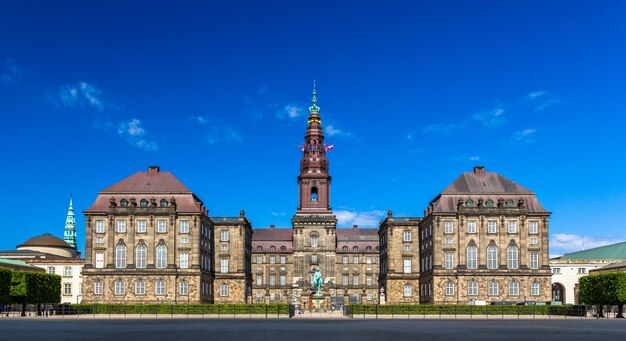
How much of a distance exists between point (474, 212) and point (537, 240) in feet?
32.2

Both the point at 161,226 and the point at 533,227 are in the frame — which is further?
the point at 161,226

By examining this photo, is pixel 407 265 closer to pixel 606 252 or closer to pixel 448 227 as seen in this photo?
pixel 448 227

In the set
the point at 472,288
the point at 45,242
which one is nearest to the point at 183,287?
the point at 472,288

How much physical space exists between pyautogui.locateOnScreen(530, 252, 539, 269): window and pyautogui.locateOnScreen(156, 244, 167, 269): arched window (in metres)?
53.2

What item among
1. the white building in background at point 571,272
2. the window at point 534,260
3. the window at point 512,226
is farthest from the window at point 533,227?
the white building in background at point 571,272

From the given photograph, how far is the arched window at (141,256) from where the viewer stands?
11225cm

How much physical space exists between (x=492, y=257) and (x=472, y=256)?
2.84m

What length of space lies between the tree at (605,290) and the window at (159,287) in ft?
192

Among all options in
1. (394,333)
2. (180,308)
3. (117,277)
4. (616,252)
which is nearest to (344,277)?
(616,252)

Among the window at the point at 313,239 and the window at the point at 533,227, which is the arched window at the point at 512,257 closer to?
the window at the point at 533,227

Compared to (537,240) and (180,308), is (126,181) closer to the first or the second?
(180,308)

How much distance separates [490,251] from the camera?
111062 mm

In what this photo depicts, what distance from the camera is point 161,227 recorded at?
113 m

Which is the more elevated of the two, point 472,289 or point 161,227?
point 161,227
